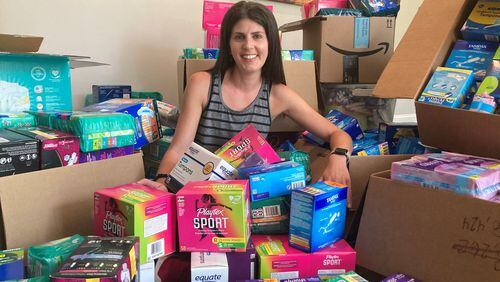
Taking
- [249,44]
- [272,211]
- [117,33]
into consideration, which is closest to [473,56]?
[249,44]

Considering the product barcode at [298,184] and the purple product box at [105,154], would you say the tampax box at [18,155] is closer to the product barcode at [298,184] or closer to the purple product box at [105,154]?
the purple product box at [105,154]

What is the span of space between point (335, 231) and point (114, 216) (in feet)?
1.93

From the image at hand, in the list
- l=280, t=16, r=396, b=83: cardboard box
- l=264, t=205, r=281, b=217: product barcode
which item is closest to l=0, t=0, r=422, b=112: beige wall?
l=280, t=16, r=396, b=83: cardboard box

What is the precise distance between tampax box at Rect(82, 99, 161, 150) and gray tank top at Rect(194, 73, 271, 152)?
0.74 ft

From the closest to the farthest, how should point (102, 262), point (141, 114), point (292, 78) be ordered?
point (102, 262) < point (141, 114) < point (292, 78)

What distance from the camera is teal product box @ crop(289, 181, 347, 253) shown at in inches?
40.9

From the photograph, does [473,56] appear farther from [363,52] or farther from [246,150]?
[246,150]

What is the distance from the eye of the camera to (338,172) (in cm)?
128

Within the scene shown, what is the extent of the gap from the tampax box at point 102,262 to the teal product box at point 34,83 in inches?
33.5

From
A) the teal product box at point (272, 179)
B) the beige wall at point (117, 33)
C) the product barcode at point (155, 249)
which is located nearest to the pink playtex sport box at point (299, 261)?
the teal product box at point (272, 179)

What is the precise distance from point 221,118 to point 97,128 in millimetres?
502

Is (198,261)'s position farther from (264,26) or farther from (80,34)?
(80,34)

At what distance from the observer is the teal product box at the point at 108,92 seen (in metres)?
1.98

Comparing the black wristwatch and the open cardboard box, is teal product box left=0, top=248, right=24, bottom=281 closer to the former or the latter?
the black wristwatch
